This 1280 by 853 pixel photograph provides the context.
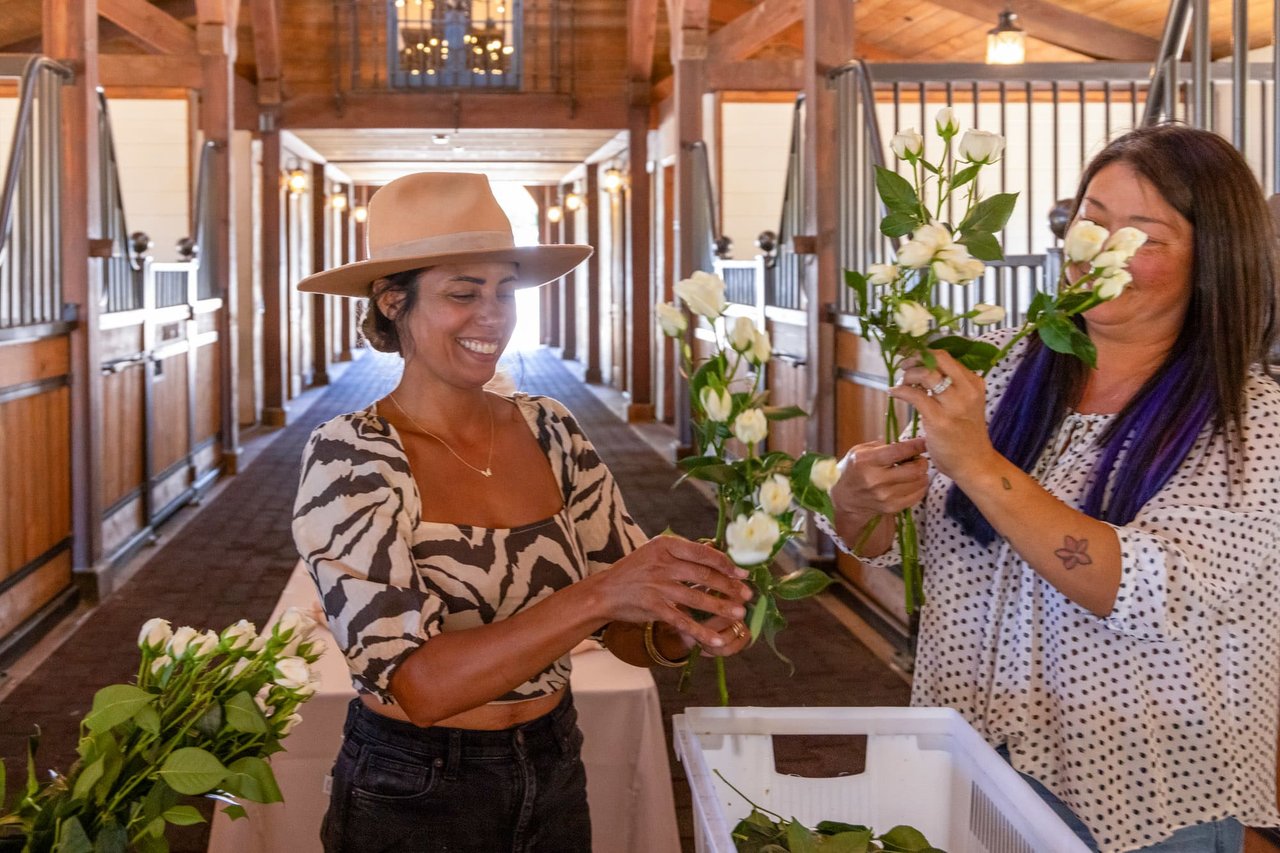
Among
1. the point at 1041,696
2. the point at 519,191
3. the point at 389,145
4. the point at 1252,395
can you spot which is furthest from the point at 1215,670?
the point at 519,191

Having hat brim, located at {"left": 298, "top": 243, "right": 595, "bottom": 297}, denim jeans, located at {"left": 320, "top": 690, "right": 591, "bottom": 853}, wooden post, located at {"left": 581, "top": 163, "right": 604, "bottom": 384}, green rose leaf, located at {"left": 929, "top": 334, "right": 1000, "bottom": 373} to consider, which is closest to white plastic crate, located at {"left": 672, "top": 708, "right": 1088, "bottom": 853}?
denim jeans, located at {"left": 320, "top": 690, "right": 591, "bottom": 853}

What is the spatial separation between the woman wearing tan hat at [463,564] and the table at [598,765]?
805 millimetres

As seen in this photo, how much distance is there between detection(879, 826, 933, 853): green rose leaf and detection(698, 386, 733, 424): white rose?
1.55 feet

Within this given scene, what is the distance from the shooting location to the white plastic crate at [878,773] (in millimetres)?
1426

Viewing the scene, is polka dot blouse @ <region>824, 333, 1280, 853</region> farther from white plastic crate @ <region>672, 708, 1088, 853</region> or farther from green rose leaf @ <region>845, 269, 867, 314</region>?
green rose leaf @ <region>845, 269, 867, 314</region>

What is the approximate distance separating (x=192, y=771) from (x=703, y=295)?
2.00 ft

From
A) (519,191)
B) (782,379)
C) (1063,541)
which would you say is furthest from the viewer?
(519,191)

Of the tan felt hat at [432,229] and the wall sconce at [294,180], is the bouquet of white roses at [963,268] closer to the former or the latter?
the tan felt hat at [432,229]

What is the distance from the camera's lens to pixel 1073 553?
141cm

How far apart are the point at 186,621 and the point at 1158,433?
15.0 ft

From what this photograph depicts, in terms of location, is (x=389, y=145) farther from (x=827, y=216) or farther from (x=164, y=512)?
(x=827, y=216)

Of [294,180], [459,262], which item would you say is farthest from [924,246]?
[294,180]

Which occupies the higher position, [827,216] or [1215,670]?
[827,216]

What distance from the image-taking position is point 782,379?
708 centimetres
